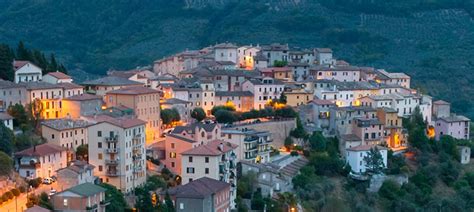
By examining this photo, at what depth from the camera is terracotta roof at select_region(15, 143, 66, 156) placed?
121 feet

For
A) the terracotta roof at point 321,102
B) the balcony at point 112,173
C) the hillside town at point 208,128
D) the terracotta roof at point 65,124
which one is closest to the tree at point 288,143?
the hillside town at point 208,128

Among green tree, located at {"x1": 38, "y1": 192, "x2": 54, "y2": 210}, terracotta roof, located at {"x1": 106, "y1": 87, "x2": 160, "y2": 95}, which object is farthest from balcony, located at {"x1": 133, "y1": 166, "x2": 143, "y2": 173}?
terracotta roof, located at {"x1": 106, "y1": 87, "x2": 160, "y2": 95}

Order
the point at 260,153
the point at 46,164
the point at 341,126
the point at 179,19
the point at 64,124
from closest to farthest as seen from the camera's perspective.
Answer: the point at 46,164 → the point at 64,124 → the point at 260,153 → the point at 341,126 → the point at 179,19

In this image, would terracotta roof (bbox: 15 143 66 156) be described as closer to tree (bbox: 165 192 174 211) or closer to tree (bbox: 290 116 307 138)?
tree (bbox: 165 192 174 211)

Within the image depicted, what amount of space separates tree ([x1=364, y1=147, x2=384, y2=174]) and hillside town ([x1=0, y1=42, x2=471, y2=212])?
69 millimetres

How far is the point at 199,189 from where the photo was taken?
1453 inches

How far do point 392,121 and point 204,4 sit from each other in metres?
58.2

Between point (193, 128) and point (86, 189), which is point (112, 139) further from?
point (193, 128)

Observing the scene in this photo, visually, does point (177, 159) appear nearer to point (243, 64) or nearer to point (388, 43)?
point (243, 64)

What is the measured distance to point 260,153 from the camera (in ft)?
149

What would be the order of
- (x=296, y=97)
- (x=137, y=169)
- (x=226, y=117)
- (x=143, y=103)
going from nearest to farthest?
1. (x=137, y=169)
2. (x=143, y=103)
3. (x=226, y=117)
4. (x=296, y=97)

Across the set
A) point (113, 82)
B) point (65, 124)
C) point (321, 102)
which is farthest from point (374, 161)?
point (65, 124)

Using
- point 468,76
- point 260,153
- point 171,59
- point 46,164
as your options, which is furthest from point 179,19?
point 46,164

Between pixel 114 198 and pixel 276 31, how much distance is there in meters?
56.1
